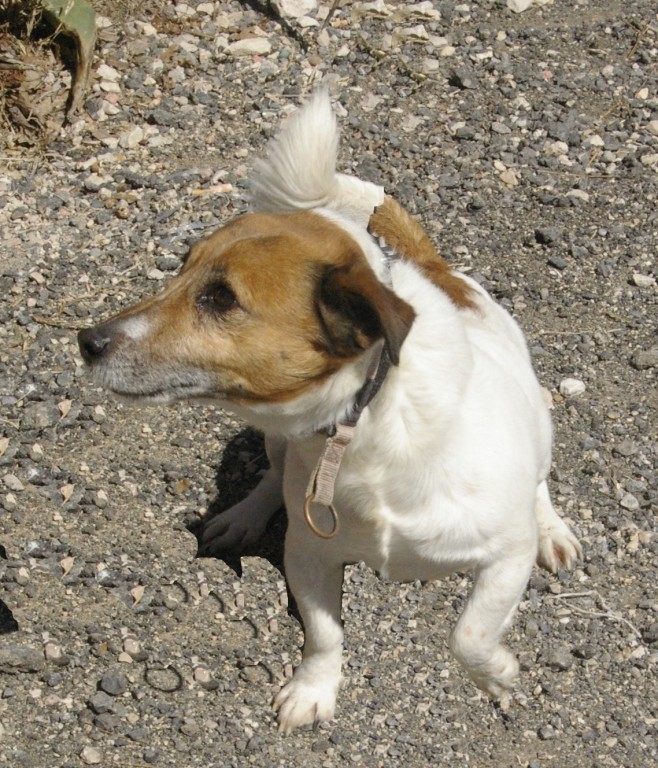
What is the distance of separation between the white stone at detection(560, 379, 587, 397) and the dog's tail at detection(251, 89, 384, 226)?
187 centimetres

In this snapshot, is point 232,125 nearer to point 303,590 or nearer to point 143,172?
point 143,172

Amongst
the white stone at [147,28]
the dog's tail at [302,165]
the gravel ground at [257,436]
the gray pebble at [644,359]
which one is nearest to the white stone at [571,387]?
the gravel ground at [257,436]

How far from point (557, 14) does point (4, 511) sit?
177 inches

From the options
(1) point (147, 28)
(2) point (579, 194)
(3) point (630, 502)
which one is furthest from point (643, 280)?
(1) point (147, 28)

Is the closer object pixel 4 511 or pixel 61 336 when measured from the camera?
pixel 4 511

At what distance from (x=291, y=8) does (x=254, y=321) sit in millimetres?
4140

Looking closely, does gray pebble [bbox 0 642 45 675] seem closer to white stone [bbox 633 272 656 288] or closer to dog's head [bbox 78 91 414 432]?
dog's head [bbox 78 91 414 432]

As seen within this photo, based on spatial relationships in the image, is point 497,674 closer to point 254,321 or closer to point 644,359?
point 254,321

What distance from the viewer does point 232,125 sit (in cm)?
612

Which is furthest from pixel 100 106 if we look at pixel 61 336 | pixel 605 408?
pixel 605 408

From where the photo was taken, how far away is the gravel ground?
13.2ft

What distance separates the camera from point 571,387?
504cm

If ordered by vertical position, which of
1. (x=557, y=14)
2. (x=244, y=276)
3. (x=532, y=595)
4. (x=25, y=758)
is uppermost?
(x=244, y=276)

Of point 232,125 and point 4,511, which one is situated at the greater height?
point 232,125
